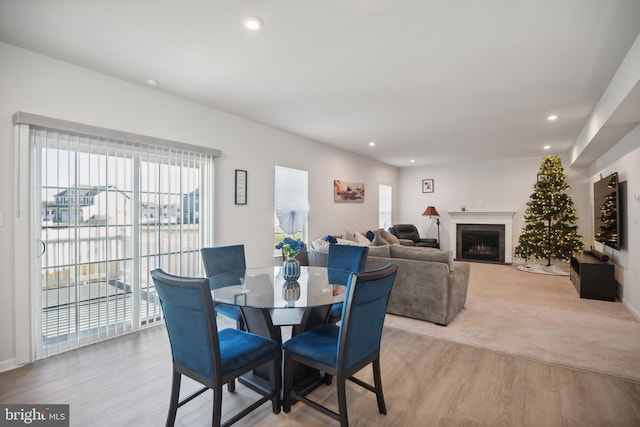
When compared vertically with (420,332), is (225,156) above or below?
above

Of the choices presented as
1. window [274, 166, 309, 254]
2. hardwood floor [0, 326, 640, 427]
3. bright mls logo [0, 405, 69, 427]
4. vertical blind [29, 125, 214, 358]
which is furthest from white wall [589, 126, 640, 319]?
bright mls logo [0, 405, 69, 427]

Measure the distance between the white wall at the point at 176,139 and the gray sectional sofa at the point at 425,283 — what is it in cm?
198

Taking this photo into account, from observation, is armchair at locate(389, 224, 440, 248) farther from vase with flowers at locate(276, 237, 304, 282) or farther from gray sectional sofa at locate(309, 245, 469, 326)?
vase with flowers at locate(276, 237, 304, 282)

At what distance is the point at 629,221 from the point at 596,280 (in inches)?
38.3

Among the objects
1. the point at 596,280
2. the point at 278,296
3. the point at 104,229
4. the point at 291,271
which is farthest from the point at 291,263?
the point at 596,280

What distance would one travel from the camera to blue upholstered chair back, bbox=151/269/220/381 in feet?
5.14

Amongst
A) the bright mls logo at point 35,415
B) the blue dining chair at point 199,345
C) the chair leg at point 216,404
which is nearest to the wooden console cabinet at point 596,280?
the blue dining chair at point 199,345

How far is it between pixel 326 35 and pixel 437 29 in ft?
2.68

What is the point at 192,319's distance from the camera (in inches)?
63.8

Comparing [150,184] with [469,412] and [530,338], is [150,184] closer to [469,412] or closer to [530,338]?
[469,412]

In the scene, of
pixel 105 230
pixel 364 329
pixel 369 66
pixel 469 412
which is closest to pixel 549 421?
pixel 469 412

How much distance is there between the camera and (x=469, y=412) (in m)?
2.00

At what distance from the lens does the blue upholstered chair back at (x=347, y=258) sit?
121 inches

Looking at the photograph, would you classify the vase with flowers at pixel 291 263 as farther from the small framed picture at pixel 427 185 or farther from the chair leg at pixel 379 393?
the small framed picture at pixel 427 185
